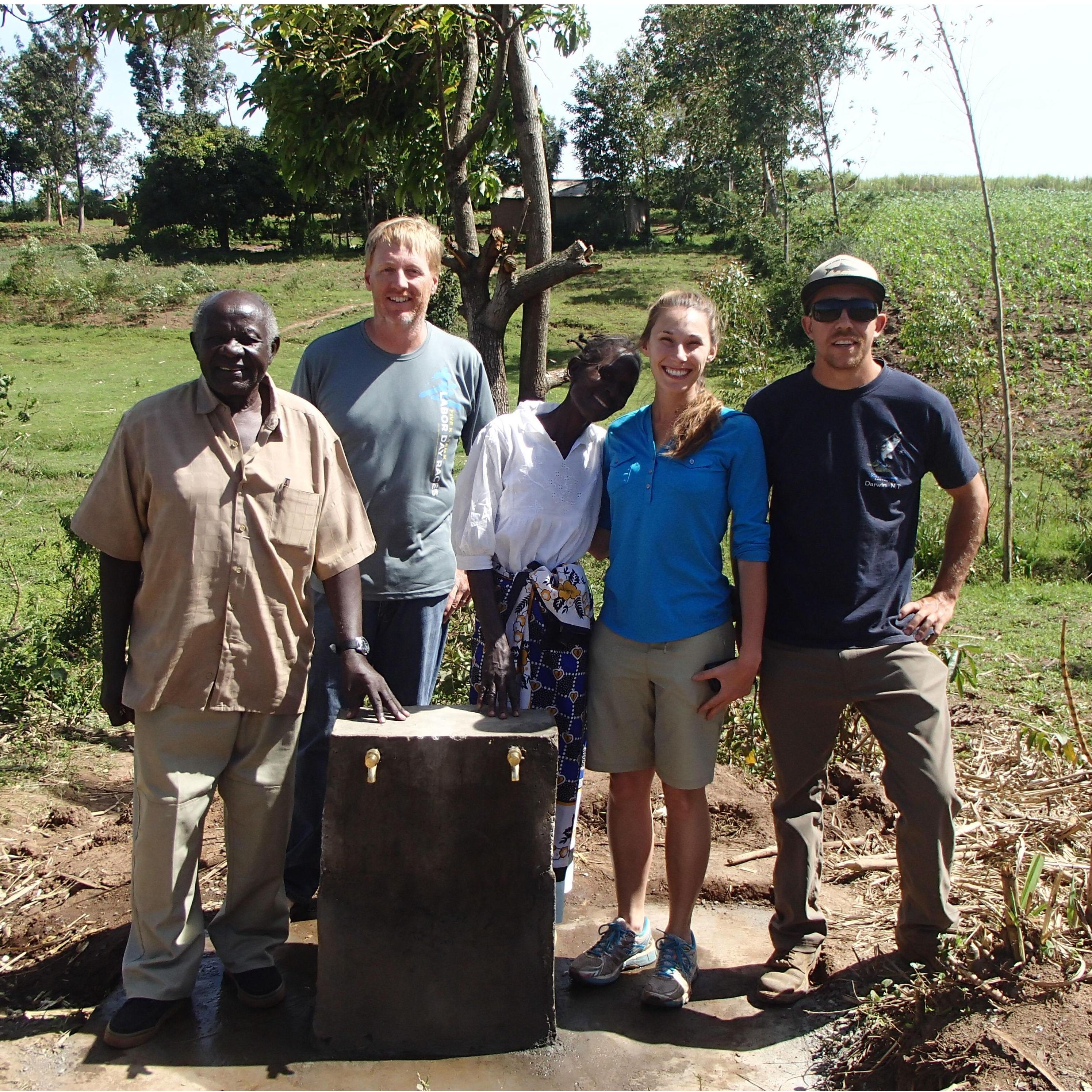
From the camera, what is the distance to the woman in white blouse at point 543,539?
2889 mm

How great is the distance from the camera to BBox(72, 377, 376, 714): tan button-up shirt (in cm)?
255

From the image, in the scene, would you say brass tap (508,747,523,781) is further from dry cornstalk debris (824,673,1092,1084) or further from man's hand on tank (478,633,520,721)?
dry cornstalk debris (824,673,1092,1084)

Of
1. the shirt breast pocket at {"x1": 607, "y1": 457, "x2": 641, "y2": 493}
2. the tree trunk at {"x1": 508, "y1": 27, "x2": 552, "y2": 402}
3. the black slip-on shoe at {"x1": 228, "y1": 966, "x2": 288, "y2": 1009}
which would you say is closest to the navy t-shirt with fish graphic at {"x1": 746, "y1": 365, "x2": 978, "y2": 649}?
the shirt breast pocket at {"x1": 607, "y1": 457, "x2": 641, "y2": 493}

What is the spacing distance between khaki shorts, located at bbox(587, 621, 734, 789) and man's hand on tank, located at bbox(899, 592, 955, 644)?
0.45 m

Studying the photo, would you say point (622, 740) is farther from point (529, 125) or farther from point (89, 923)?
point (529, 125)

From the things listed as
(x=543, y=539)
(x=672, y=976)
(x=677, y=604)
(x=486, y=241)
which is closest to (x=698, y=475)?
(x=677, y=604)

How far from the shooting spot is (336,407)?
9.98 feet

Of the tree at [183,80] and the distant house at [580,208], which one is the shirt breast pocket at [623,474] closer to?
the distant house at [580,208]

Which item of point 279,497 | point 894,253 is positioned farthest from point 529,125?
point 894,253

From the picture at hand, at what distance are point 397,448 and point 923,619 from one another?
59.7 inches

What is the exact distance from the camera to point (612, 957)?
3.00m

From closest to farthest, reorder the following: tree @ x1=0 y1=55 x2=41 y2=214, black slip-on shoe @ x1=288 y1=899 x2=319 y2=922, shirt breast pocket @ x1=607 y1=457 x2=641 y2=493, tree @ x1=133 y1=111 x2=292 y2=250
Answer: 1. shirt breast pocket @ x1=607 y1=457 x2=641 y2=493
2. black slip-on shoe @ x1=288 y1=899 x2=319 y2=922
3. tree @ x1=133 y1=111 x2=292 y2=250
4. tree @ x1=0 y1=55 x2=41 y2=214

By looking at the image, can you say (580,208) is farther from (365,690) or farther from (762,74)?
(365,690)

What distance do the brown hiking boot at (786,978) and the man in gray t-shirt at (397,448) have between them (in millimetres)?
1241
